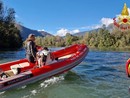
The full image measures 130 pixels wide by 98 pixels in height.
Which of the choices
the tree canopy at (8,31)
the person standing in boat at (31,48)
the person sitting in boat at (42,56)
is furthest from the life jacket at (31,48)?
the tree canopy at (8,31)

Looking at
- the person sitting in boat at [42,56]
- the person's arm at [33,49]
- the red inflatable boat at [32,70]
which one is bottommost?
the red inflatable boat at [32,70]

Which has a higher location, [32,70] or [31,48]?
[31,48]

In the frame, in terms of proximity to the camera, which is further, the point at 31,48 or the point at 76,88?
the point at 31,48

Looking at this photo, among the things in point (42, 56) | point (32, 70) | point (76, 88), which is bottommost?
point (76, 88)

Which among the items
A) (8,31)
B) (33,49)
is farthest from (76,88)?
(8,31)

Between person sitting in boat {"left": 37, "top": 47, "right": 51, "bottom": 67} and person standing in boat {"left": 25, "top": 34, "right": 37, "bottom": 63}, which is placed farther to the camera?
person sitting in boat {"left": 37, "top": 47, "right": 51, "bottom": 67}

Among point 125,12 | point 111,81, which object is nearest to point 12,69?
point 111,81

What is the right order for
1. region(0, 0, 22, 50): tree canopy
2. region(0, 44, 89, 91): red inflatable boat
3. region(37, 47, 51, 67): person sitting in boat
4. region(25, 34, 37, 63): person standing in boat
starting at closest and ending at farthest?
1. region(0, 44, 89, 91): red inflatable boat
2. region(25, 34, 37, 63): person standing in boat
3. region(37, 47, 51, 67): person sitting in boat
4. region(0, 0, 22, 50): tree canopy

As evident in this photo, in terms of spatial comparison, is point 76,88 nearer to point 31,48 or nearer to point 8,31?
point 31,48

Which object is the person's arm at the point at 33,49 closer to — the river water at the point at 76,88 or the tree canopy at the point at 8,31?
the river water at the point at 76,88

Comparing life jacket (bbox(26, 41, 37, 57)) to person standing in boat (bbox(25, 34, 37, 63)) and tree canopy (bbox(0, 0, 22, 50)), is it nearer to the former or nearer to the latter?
person standing in boat (bbox(25, 34, 37, 63))

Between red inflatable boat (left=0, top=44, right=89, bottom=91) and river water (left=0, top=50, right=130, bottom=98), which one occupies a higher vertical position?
red inflatable boat (left=0, top=44, right=89, bottom=91)

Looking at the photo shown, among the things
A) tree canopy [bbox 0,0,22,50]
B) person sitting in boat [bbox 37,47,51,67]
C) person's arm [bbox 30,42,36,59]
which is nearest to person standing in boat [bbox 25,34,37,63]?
person's arm [bbox 30,42,36,59]

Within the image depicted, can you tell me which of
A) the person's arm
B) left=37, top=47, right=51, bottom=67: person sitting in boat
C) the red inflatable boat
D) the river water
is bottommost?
the river water
